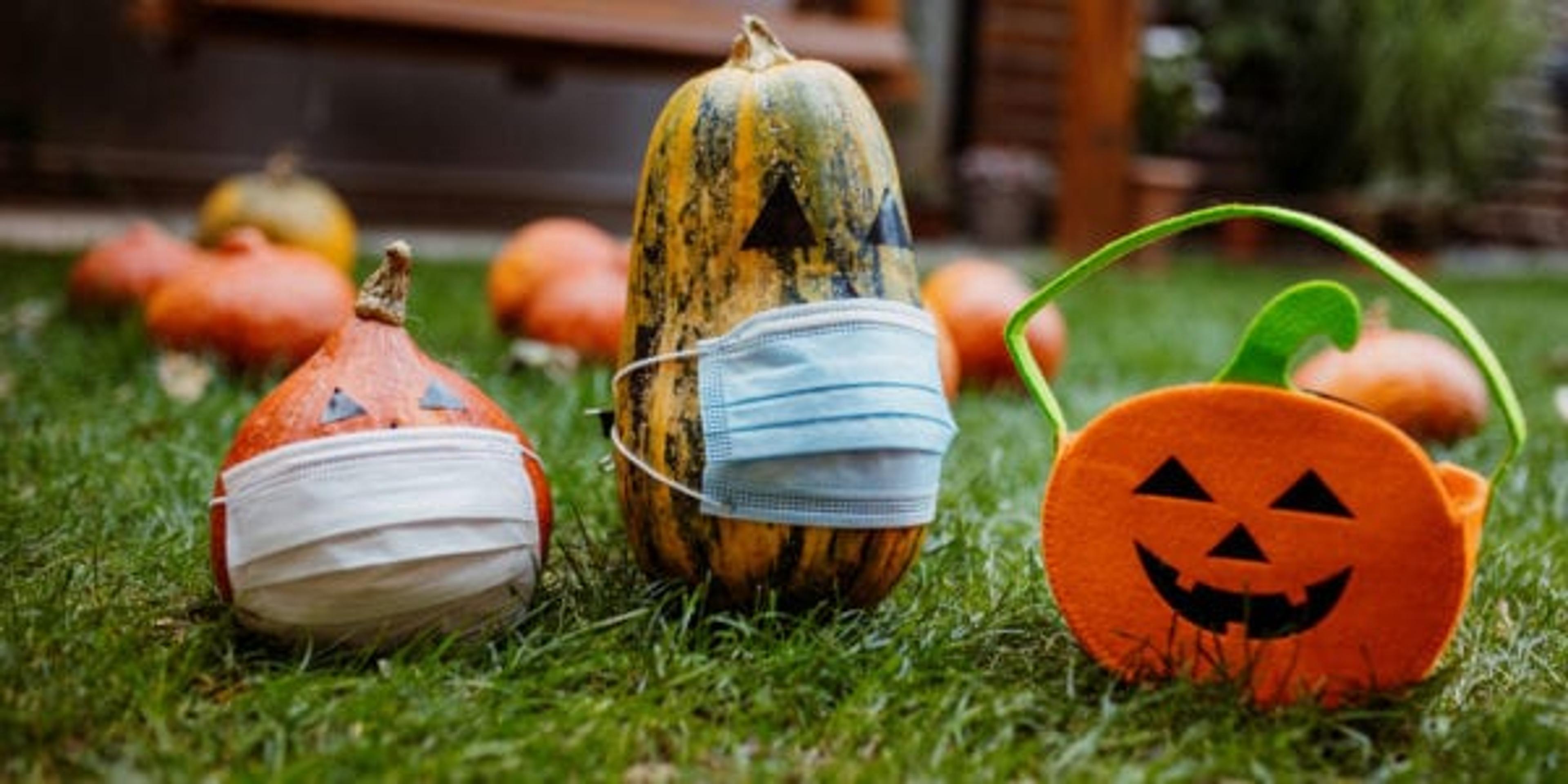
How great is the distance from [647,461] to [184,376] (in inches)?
71.1

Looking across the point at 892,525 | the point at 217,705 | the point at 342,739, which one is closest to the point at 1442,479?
the point at 892,525

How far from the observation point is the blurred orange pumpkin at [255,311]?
10.4 ft

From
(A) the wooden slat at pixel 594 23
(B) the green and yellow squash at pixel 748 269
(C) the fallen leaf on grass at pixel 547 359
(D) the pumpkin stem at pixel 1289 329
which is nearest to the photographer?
(D) the pumpkin stem at pixel 1289 329

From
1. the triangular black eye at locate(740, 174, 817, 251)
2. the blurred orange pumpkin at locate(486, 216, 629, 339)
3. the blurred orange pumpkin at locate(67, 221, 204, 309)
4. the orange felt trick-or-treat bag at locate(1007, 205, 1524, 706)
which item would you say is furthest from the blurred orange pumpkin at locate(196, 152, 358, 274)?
the orange felt trick-or-treat bag at locate(1007, 205, 1524, 706)

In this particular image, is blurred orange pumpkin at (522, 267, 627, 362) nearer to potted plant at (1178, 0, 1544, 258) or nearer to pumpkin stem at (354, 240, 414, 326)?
pumpkin stem at (354, 240, 414, 326)

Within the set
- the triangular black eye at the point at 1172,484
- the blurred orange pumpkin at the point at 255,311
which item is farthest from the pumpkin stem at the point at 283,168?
the triangular black eye at the point at 1172,484

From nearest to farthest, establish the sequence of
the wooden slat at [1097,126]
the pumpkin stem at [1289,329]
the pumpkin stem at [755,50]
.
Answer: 1. the pumpkin stem at [1289,329]
2. the pumpkin stem at [755,50]
3. the wooden slat at [1097,126]

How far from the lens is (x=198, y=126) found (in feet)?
28.0

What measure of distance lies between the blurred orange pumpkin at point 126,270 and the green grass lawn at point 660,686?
5.61ft

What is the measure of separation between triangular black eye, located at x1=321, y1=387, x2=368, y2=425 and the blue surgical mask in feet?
1.09

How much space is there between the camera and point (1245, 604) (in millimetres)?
1526

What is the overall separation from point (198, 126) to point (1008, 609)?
7947 mm

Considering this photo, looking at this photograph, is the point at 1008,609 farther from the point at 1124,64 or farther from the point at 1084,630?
the point at 1124,64

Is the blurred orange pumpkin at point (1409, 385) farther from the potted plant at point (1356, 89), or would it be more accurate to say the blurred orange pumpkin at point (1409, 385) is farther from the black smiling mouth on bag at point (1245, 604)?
the potted plant at point (1356, 89)
